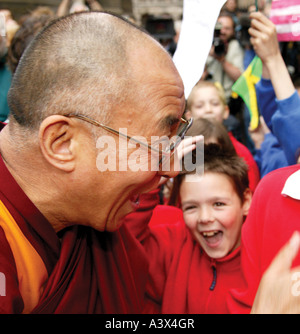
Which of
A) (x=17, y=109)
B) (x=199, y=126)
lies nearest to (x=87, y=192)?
(x=17, y=109)

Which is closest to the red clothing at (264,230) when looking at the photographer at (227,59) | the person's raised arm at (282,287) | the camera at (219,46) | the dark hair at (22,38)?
the person's raised arm at (282,287)

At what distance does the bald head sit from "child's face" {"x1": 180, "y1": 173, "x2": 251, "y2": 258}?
0.72m

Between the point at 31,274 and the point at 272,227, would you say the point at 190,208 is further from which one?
the point at 31,274

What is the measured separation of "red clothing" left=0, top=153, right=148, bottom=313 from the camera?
108cm

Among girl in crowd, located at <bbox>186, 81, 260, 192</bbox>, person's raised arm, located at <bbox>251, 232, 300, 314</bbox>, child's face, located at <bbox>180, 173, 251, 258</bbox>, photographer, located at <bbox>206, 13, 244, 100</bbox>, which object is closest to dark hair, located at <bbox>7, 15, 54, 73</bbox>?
girl in crowd, located at <bbox>186, 81, 260, 192</bbox>

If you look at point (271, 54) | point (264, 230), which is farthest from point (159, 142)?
point (271, 54)

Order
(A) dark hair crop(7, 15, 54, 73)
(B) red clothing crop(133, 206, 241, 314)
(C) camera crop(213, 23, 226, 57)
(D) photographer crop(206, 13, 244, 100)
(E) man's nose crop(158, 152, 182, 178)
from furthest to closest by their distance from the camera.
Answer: (D) photographer crop(206, 13, 244, 100)
(C) camera crop(213, 23, 226, 57)
(A) dark hair crop(7, 15, 54, 73)
(B) red clothing crop(133, 206, 241, 314)
(E) man's nose crop(158, 152, 182, 178)

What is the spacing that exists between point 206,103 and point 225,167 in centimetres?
132

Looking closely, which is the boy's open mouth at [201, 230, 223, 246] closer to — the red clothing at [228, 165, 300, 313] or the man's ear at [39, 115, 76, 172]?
the red clothing at [228, 165, 300, 313]

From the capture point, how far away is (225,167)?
1.82m

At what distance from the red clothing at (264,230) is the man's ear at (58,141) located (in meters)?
0.57

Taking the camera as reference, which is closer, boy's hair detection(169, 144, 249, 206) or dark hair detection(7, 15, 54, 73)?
boy's hair detection(169, 144, 249, 206)

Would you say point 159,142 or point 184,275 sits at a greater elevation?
point 159,142

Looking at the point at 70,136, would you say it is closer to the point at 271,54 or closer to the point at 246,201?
the point at 246,201
